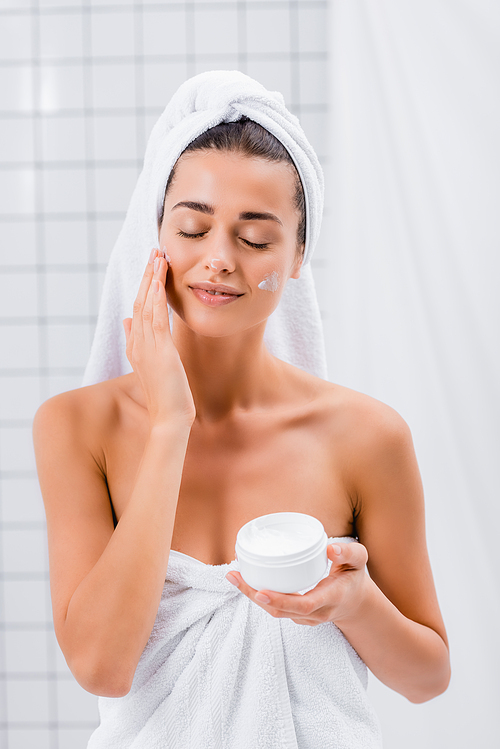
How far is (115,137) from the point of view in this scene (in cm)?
168

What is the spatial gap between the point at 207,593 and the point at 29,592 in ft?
4.11

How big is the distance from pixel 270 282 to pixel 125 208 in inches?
43.4

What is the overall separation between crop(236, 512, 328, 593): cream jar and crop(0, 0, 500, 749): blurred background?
1.54 feet

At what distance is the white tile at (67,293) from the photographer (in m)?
1.71

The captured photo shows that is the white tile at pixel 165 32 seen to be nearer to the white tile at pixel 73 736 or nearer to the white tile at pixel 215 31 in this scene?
the white tile at pixel 215 31

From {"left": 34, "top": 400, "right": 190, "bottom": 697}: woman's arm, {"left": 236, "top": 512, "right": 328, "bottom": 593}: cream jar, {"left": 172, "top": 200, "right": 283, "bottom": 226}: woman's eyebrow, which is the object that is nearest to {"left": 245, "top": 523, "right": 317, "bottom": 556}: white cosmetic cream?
{"left": 236, "top": 512, "right": 328, "bottom": 593}: cream jar

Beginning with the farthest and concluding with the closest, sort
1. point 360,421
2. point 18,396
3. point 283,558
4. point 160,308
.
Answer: point 18,396
point 360,421
point 160,308
point 283,558

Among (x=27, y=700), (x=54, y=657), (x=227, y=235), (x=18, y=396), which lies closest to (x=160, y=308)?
(x=227, y=235)

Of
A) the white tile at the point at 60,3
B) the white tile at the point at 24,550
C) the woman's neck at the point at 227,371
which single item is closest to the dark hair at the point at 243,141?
the woman's neck at the point at 227,371

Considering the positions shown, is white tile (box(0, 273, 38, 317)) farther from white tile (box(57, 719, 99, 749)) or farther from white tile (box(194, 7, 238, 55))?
white tile (box(57, 719, 99, 749))

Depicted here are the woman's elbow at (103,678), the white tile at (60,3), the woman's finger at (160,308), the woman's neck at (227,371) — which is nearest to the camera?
the woman's elbow at (103,678)

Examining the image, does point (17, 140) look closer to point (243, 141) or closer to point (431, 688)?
point (243, 141)

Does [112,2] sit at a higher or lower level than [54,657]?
higher

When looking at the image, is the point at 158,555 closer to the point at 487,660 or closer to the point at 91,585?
the point at 91,585
